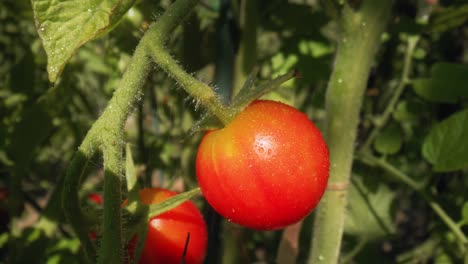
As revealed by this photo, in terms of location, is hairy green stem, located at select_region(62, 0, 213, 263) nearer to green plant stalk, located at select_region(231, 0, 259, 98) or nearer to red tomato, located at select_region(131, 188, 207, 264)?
red tomato, located at select_region(131, 188, 207, 264)

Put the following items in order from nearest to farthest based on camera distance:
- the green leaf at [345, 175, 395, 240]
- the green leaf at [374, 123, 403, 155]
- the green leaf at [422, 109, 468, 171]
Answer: the green leaf at [422, 109, 468, 171], the green leaf at [374, 123, 403, 155], the green leaf at [345, 175, 395, 240]

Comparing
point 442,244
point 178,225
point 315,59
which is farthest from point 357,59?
point 442,244

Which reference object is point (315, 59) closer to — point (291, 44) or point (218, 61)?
point (291, 44)

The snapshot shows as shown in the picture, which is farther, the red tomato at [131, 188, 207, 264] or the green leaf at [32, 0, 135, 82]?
the red tomato at [131, 188, 207, 264]

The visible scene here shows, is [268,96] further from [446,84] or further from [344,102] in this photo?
[446,84]

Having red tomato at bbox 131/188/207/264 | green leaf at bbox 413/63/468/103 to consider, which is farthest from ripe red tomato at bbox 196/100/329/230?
green leaf at bbox 413/63/468/103

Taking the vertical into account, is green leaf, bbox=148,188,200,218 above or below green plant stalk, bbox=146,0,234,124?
below
